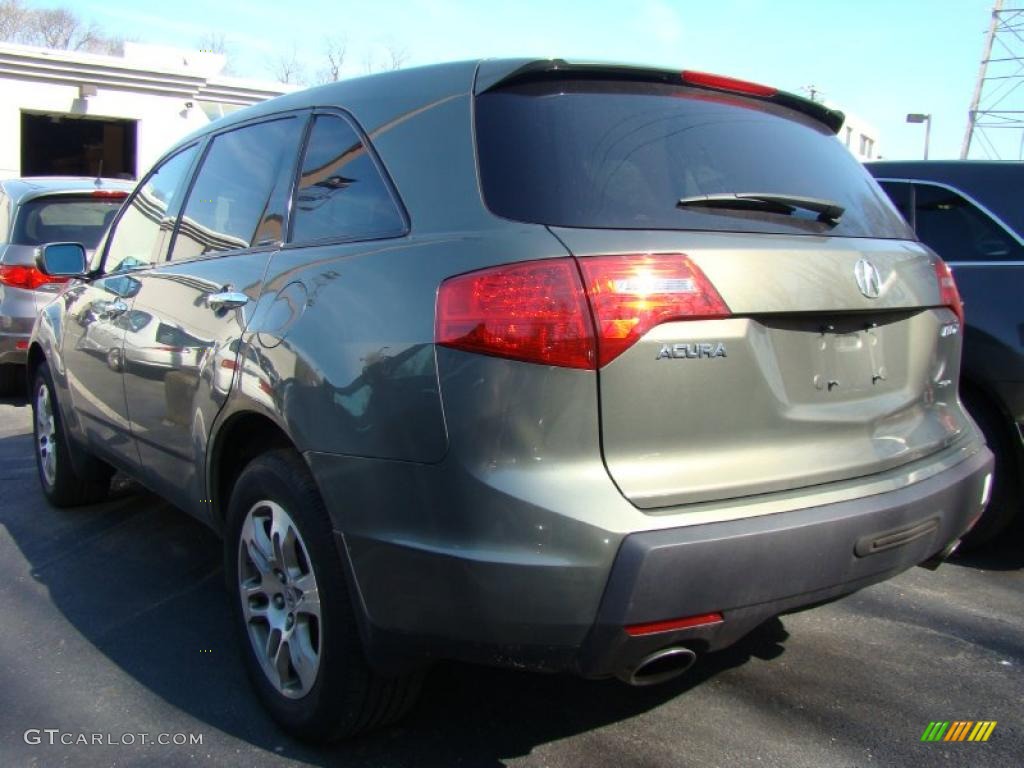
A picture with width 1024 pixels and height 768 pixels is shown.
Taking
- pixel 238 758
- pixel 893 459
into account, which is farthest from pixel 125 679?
pixel 893 459

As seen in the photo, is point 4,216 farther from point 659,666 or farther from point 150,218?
point 659,666

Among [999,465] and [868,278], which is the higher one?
[868,278]

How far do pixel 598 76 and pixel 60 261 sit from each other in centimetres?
317

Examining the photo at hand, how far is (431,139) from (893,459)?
149cm

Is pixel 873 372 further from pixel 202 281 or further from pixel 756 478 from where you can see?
pixel 202 281

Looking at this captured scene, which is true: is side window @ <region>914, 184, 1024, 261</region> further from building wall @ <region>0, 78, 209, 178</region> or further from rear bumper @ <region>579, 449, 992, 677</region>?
building wall @ <region>0, 78, 209, 178</region>

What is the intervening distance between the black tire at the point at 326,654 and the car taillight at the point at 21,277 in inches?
230

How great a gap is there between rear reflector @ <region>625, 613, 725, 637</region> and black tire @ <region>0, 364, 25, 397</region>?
759cm

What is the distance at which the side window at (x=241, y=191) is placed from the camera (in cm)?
311

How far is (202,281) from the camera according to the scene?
3271mm

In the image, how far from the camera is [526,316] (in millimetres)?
2109

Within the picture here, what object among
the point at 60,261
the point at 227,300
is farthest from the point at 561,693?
the point at 60,261

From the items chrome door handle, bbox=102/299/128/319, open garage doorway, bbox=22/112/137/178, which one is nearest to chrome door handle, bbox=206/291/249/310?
chrome door handle, bbox=102/299/128/319

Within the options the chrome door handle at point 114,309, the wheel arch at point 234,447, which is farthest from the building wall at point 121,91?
the wheel arch at point 234,447
